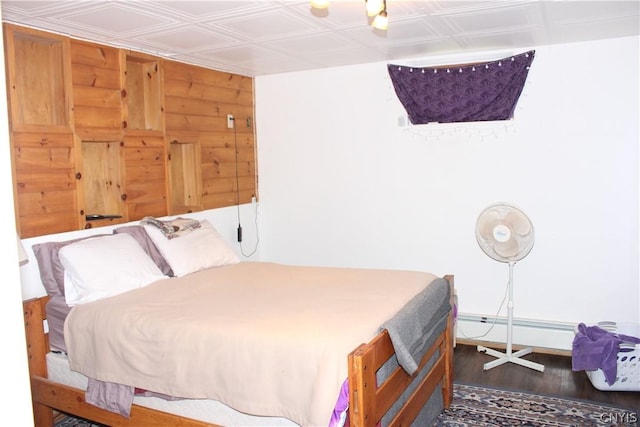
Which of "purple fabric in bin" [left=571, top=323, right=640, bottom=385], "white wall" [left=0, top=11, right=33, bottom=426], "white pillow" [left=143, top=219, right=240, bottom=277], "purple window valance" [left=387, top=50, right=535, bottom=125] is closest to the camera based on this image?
"white wall" [left=0, top=11, right=33, bottom=426]

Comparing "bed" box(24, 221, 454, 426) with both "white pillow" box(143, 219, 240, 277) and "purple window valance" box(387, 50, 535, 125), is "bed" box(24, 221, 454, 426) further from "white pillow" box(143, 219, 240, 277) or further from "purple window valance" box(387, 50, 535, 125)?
"purple window valance" box(387, 50, 535, 125)

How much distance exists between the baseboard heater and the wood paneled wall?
2178 millimetres

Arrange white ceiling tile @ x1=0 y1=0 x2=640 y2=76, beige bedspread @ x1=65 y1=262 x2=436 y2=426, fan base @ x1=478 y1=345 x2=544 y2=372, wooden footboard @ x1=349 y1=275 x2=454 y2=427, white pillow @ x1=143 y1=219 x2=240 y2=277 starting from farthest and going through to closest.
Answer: fan base @ x1=478 y1=345 x2=544 y2=372, white pillow @ x1=143 y1=219 x2=240 y2=277, white ceiling tile @ x1=0 y1=0 x2=640 y2=76, beige bedspread @ x1=65 y1=262 x2=436 y2=426, wooden footboard @ x1=349 y1=275 x2=454 y2=427

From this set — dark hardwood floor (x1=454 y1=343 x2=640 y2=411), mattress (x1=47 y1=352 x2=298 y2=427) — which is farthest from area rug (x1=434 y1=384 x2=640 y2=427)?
mattress (x1=47 y1=352 x2=298 y2=427)

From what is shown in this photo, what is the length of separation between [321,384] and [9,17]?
2470 mm

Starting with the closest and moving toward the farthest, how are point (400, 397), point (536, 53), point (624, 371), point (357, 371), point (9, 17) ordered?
point (357, 371), point (400, 397), point (9, 17), point (624, 371), point (536, 53)

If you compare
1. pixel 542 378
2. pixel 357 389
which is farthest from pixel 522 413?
pixel 357 389

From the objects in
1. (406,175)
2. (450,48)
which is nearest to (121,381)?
(406,175)

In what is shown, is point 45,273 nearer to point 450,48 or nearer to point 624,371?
point 450,48

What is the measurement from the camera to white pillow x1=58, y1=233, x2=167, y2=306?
2.93 meters

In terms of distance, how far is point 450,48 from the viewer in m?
3.94

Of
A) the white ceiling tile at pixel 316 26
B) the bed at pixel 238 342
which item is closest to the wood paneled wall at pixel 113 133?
the white ceiling tile at pixel 316 26

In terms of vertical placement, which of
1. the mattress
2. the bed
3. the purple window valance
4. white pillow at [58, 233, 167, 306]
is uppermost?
the purple window valance

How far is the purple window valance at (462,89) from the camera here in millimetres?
3963
